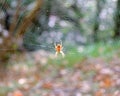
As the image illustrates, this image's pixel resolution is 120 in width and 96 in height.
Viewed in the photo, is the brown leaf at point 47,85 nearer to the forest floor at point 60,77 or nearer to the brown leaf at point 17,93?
the forest floor at point 60,77

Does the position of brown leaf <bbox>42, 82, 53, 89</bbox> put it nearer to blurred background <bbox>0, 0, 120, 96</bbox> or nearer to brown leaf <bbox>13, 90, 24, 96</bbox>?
blurred background <bbox>0, 0, 120, 96</bbox>

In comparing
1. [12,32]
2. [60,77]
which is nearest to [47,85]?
[60,77]

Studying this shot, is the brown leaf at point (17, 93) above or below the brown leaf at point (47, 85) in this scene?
below

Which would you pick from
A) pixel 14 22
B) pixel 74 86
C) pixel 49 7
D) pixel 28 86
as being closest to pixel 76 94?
pixel 74 86

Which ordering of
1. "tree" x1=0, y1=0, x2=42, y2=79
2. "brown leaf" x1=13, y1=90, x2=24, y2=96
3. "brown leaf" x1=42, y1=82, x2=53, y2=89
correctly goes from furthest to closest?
"brown leaf" x1=42, y1=82, x2=53, y2=89 < "brown leaf" x1=13, y1=90, x2=24, y2=96 < "tree" x1=0, y1=0, x2=42, y2=79

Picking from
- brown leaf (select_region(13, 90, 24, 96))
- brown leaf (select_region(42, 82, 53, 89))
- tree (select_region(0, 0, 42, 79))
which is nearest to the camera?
tree (select_region(0, 0, 42, 79))

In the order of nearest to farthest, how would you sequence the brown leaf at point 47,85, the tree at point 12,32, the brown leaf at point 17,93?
1. the tree at point 12,32
2. the brown leaf at point 17,93
3. the brown leaf at point 47,85

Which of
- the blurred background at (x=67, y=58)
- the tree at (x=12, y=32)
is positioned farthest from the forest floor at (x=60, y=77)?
the tree at (x=12, y=32)

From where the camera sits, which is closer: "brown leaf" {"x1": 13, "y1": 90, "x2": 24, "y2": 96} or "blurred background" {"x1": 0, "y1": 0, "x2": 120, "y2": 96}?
"blurred background" {"x1": 0, "y1": 0, "x2": 120, "y2": 96}

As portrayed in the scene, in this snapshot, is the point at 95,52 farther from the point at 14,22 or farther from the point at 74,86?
the point at 14,22

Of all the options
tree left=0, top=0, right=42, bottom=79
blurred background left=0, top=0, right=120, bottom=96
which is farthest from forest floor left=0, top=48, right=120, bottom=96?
tree left=0, top=0, right=42, bottom=79
